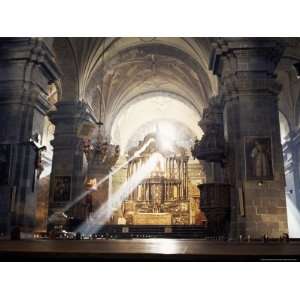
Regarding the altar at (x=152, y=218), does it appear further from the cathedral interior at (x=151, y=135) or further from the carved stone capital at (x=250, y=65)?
the carved stone capital at (x=250, y=65)

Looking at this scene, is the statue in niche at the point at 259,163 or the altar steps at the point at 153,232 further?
the altar steps at the point at 153,232

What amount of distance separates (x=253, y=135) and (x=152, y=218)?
1020cm

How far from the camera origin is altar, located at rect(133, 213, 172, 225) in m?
17.1

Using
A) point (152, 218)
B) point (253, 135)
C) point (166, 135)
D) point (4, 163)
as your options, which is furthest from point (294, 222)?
point (166, 135)

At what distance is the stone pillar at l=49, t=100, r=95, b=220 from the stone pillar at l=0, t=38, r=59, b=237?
3.41 meters

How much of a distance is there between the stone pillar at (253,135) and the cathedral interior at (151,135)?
0.02 metres

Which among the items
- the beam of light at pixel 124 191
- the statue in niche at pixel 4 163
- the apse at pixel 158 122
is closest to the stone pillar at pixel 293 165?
the beam of light at pixel 124 191

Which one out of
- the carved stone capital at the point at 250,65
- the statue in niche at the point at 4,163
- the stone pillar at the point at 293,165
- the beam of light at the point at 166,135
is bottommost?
the statue in niche at the point at 4,163

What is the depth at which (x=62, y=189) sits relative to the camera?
11.7 m

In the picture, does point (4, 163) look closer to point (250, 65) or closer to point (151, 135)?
point (250, 65)

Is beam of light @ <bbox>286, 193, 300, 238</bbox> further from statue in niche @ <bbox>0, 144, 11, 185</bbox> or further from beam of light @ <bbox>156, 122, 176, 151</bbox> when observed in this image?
beam of light @ <bbox>156, 122, 176, 151</bbox>

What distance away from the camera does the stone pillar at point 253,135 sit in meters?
7.73

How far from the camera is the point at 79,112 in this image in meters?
12.2

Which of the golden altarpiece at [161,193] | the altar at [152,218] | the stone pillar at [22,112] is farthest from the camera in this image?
the golden altarpiece at [161,193]
